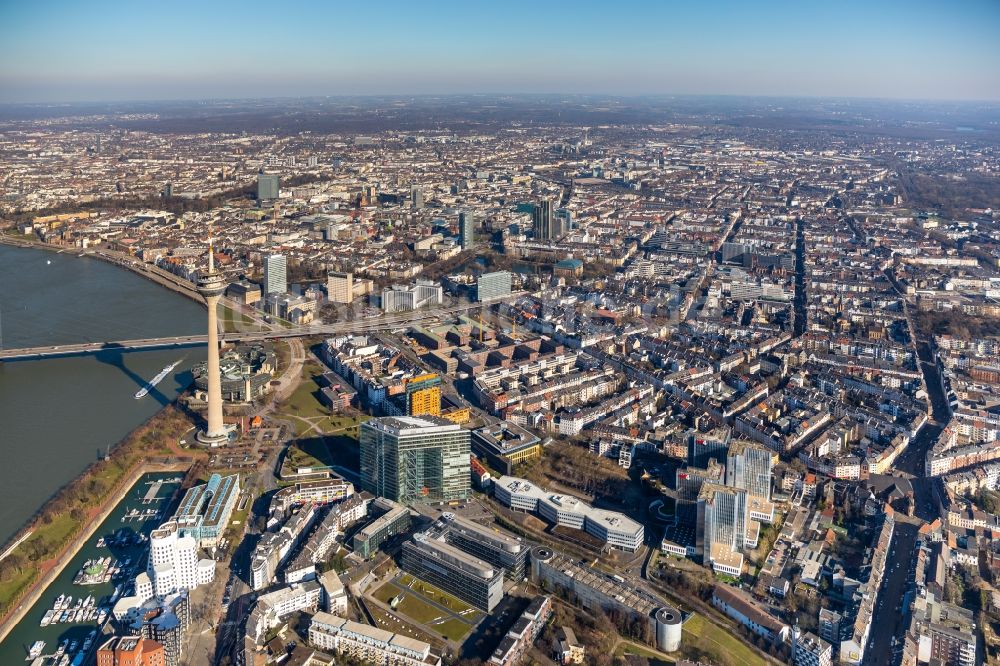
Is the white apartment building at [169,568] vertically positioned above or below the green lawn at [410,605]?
above

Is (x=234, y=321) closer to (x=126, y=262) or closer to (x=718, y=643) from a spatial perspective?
(x=126, y=262)

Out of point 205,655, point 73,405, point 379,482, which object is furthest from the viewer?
point 73,405

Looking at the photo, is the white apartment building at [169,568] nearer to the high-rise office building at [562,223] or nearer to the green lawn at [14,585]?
the green lawn at [14,585]

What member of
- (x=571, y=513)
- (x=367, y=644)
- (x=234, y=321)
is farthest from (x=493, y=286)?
(x=367, y=644)

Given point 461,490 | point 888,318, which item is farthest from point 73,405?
point 888,318

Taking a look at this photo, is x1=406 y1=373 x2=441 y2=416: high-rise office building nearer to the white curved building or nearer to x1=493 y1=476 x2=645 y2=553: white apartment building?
x1=493 y1=476 x2=645 y2=553: white apartment building

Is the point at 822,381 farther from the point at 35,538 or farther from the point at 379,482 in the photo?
the point at 35,538

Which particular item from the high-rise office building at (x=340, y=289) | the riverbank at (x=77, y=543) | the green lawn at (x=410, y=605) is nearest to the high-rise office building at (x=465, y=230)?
the high-rise office building at (x=340, y=289)
